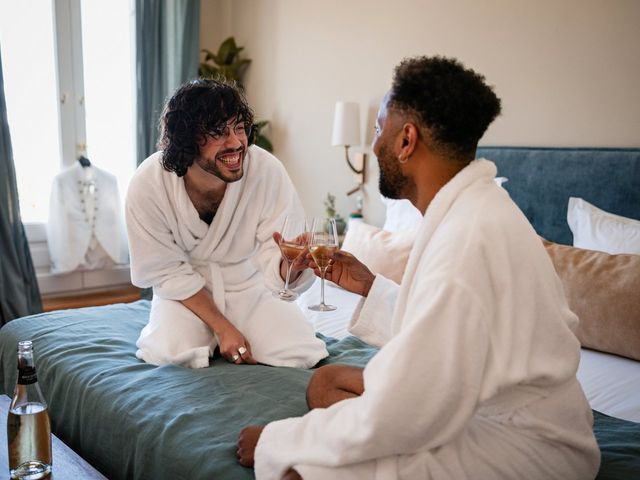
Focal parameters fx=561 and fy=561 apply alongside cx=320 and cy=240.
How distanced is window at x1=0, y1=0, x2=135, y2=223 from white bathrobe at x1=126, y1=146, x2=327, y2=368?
90.3 inches

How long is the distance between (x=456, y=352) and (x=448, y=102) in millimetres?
475

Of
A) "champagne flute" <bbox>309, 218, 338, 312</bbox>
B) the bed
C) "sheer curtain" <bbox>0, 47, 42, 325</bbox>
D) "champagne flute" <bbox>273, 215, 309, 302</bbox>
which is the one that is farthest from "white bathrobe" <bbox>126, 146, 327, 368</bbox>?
"sheer curtain" <bbox>0, 47, 42, 325</bbox>

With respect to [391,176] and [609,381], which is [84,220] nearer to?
[391,176]

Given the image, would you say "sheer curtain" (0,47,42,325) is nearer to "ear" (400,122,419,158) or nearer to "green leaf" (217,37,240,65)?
"green leaf" (217,37,240,65)

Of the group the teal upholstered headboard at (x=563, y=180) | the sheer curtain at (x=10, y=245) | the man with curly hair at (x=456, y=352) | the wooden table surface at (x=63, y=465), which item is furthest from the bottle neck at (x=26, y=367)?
the sheer curtain at (x=10, y=245)

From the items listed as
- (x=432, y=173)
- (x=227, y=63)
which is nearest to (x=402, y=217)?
(x=432, y=173)

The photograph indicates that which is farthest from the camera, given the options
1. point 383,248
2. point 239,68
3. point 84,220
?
point 239,68

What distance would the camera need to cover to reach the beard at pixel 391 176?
3.78 feet

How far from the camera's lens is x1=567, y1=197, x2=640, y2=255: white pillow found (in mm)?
2107

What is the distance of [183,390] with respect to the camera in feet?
4.94

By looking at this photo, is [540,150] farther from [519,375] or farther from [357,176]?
[519,375]

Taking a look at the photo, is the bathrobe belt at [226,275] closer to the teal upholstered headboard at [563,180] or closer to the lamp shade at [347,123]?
the teal upholstered headboard at [563,180]

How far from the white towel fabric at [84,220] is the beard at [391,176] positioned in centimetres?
320

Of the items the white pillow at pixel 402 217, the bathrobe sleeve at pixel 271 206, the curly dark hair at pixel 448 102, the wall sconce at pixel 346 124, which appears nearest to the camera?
the curly dark hair at pixel 448 102
